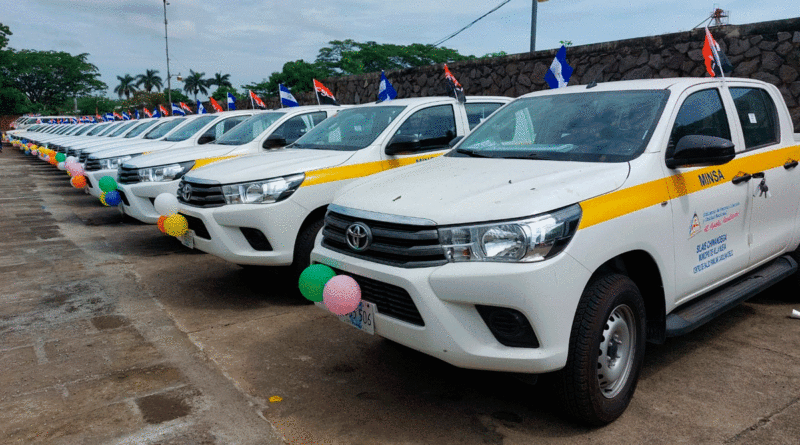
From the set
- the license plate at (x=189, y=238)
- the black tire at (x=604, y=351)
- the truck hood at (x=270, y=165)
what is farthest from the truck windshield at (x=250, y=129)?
the black tire at (x=604, y=351)

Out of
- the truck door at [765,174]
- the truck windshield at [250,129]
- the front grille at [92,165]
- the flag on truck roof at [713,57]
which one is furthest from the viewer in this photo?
the front grille at [92,165]

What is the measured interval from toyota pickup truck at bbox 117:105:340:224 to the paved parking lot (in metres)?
2.10

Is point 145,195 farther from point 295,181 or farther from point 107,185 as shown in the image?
point 295,181

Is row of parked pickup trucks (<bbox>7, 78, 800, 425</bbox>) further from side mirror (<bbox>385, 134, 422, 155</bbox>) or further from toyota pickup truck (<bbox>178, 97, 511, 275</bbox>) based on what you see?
side mirror (<bbox>385, 134, 422, 155</bbox>)

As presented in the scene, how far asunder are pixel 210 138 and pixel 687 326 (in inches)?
303

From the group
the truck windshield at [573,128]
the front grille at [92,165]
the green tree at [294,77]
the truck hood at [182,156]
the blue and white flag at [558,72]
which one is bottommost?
the front grille at [92,165]

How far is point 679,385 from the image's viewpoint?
3.56 meters

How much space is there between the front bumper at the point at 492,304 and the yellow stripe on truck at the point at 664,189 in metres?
0.30

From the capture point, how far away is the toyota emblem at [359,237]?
10.2 feet

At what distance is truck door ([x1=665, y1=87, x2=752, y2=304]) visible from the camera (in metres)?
3.35

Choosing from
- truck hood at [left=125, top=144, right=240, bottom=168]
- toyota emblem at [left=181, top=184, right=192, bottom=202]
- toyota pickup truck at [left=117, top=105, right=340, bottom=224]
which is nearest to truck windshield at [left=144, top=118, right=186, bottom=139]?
truck hood at [left=125, top=144, right=240, bottom=168]

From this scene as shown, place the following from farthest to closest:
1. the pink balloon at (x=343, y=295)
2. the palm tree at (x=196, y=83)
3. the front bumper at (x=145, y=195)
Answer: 1. the palm tree at (x=196, y=83)
2. the front bumper at (x=145, y=195)
3. the pink balloon at (x=343, y=295)

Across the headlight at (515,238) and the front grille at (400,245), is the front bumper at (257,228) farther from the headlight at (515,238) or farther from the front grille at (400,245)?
the headlight at (515,238)

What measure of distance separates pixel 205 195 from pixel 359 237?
2648mm
